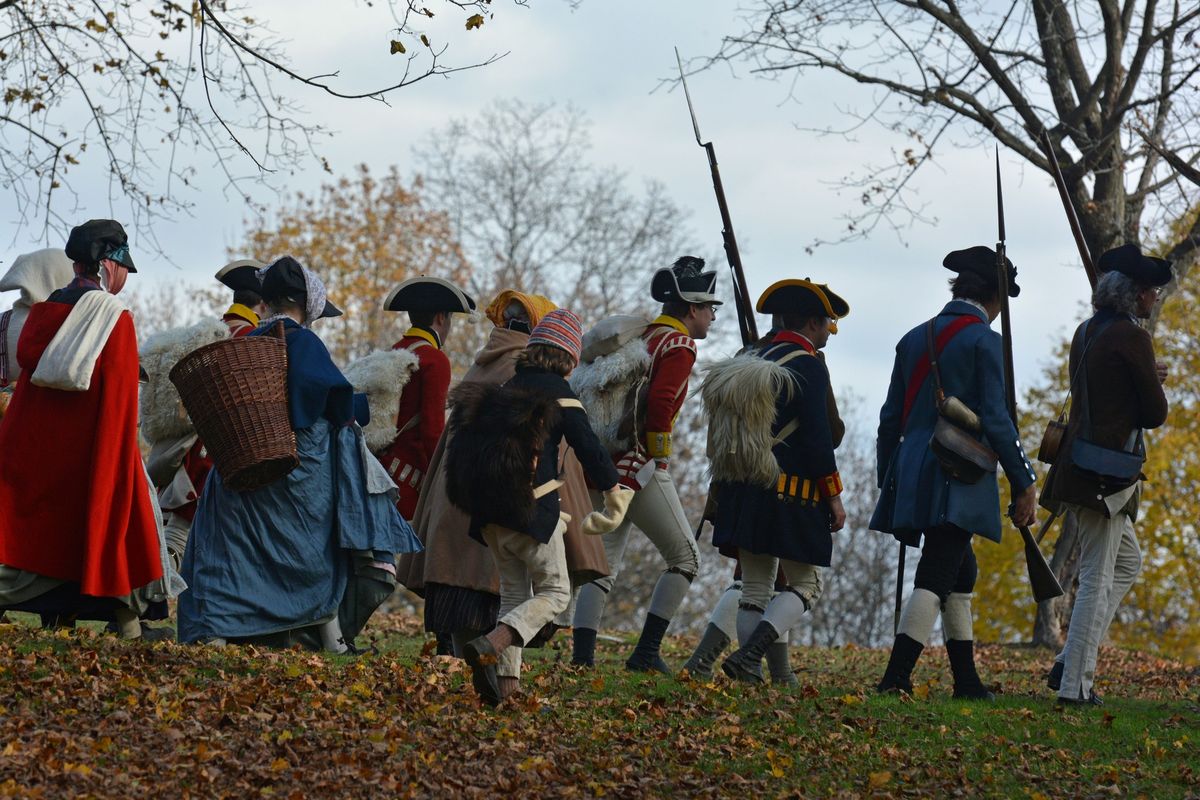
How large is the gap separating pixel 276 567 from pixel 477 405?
195 centimetres

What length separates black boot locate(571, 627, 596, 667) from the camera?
30.2ft

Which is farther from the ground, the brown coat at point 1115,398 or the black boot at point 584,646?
the brown coat at point 1115,398

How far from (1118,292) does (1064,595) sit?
17.4ft

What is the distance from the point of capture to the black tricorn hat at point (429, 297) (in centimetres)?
1006

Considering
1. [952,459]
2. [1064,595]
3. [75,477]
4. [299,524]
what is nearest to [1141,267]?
[952,459]

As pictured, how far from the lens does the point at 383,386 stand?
32.3 feet

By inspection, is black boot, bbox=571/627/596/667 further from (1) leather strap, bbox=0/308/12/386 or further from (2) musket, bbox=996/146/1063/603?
(1) leather strap, bbox=0/308/12/386

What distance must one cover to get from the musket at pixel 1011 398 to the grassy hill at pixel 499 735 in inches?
Result: 24.9

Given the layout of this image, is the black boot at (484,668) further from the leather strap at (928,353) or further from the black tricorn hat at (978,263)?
the black tricorn hat at (978,263)

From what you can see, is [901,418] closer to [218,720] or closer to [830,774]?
[830,774]

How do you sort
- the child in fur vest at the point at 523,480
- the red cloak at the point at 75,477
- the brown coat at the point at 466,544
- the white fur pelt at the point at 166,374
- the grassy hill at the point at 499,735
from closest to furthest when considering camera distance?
1. the grassy hill at the point at 499,735
2. the child in fur vest at the point at 523,480
3. the brown coat at the point at 466,544
4. the red cloak at the point at 75,477
5. the white fur pelt at the point at 166,374

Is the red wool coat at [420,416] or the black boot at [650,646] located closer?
the black boot at [650,646]

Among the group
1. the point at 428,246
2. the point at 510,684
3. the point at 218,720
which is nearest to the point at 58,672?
the point at 218,720

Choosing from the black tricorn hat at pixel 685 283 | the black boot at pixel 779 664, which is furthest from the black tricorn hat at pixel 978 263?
the black boot at pixel 779 664
